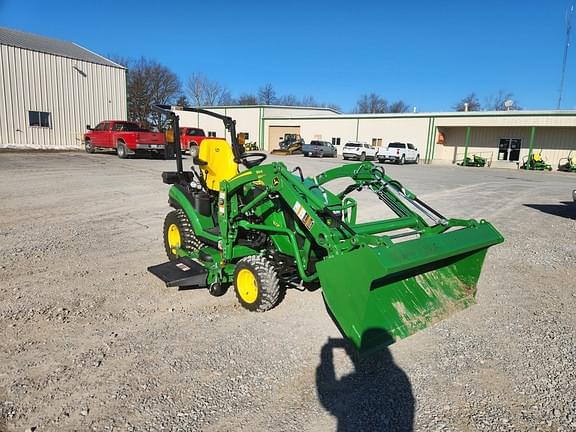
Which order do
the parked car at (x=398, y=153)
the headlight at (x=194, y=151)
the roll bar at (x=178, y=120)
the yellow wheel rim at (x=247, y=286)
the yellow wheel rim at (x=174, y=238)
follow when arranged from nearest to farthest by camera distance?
the yellow wheel rim at (x=247, y=286) < the roll bar at (x=178, y=120) < the headlight at (x=194, y=151) < the yellow wheel rim at (x=174, y=238) < the parked car at (x=398, y=153)

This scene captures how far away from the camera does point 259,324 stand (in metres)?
3.81

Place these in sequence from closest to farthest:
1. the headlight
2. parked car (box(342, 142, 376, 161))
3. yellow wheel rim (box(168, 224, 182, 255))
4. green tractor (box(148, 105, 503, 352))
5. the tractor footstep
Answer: green tractor (box(148, 105, 503, 352)), the tractor footstep, the headlight, yellow wheel rim (box(168, 224, 182, 255)), parked car (box(342, 142, 376, 161))

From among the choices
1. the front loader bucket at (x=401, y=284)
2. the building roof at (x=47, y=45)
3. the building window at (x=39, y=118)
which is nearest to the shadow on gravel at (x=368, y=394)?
the front loader bucket at (x=401, y=284)

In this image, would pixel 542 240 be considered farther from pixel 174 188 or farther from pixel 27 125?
pixel 27 125

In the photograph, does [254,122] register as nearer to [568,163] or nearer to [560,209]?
[568,163]

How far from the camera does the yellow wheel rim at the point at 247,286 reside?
396 cm

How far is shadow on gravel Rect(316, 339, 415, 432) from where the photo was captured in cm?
262

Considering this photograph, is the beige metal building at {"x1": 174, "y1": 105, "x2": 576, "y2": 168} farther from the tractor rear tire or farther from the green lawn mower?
the tractor rear tire

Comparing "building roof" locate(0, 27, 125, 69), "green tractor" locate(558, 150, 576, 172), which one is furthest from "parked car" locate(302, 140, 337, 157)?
"green tractor" locate(558, 150, 576, 172)

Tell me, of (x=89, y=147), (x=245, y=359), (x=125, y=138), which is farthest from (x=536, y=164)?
(x=245, y=359)

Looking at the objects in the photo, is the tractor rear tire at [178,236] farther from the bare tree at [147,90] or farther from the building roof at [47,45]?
the bare tree at [147,90]

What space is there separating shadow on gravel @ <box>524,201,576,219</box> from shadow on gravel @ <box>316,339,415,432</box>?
901 cm

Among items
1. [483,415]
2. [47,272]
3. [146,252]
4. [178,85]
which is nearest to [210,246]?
[146,252]

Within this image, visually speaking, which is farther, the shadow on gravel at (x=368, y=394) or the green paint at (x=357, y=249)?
the green paint at (x=357, y=249)
